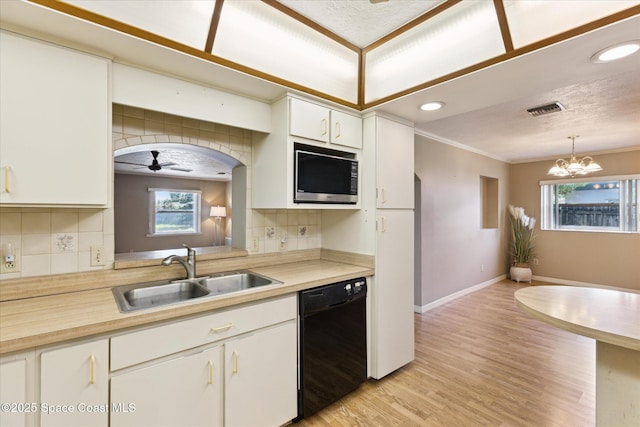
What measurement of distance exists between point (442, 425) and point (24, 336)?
2.27 metres

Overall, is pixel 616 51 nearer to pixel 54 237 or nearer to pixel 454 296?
pixel 54 237

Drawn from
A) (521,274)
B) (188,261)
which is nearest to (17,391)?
(188,261)

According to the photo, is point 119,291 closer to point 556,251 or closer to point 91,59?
point 91,59

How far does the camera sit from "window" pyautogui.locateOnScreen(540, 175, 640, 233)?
16.1ft

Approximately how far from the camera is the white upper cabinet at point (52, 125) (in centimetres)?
126

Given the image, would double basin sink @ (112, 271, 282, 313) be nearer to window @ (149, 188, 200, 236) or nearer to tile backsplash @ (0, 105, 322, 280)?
tile backsplash @ (0, 105, 322, 280)

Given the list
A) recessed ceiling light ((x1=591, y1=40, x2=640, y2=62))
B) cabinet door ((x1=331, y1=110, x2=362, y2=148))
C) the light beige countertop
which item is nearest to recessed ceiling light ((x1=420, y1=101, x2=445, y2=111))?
cabinet door ((x1=331, y1=110, x2=362, y2=148))

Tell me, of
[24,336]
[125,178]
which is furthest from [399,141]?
[125,178]

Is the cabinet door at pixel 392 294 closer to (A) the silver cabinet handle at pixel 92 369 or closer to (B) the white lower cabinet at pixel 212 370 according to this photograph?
(B) the white lower cabinet at pixel 212 370

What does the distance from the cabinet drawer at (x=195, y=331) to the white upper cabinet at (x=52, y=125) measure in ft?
2.38

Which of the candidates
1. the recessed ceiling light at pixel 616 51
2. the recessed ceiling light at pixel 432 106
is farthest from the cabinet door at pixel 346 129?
the recessed ceiling light at pixel 616 51

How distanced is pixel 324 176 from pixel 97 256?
1528 millimetres

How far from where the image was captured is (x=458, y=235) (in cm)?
458

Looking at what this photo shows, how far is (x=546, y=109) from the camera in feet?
9.77
